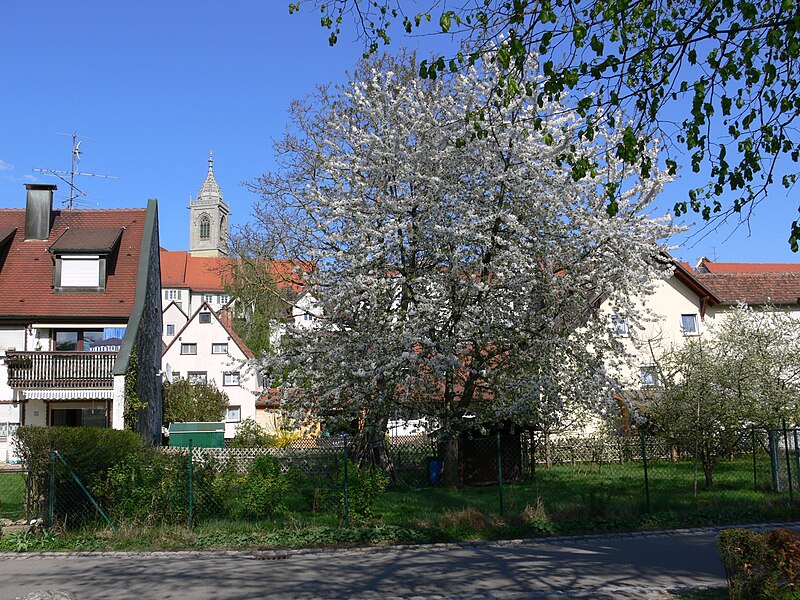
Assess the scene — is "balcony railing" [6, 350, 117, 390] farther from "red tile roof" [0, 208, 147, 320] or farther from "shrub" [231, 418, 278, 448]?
"shrub" [231, 418, 278, 448]

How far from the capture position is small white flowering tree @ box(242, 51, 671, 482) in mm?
18078

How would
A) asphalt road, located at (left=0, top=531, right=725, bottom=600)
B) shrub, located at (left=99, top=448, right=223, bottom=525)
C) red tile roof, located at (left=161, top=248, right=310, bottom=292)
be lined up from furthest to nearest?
red tile roof, located at (left=161, top=248, right=310, bottom=292), shrub, located at (left=99, top=448, right=223, bottom=525), asphalt road, located at (left=0, top=531, right=725, bottom=600)

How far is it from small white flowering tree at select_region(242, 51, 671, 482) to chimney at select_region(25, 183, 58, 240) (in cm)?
1730

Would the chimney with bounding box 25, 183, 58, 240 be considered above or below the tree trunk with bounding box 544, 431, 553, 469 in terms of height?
above

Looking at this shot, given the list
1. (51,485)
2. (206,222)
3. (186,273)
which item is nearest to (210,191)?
(206,222)

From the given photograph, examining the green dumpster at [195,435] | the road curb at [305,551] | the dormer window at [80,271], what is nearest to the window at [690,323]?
the green dumpster at [195,435]

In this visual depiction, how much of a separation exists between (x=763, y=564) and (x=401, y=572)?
4.89m

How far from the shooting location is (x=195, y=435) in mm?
32875

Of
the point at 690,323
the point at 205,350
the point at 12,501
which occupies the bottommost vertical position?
the point at 12,501

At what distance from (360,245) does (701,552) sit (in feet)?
32.7

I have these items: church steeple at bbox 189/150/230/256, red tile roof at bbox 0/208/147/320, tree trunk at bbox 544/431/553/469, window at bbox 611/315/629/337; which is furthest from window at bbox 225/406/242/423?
church steeple at bbox 189/150/230/256

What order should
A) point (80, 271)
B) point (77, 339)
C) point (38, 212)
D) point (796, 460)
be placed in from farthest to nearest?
point (38, 212) < point (80, 271) < point (77, 339) < point (796, 460)

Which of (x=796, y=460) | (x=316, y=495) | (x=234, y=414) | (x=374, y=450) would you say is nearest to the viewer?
(x=316, y=495)

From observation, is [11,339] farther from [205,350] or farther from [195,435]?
[205,350]
